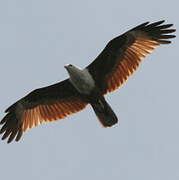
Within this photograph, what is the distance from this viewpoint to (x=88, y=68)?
22.3 metres

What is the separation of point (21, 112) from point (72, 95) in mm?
1693

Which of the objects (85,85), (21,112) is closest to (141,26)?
(85,85)

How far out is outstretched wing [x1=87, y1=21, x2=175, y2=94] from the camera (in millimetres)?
22422

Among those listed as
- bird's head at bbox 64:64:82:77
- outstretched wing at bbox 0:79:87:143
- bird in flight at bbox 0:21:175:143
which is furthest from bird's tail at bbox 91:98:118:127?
bird's head at bbox 64:64:82:77

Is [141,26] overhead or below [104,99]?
overhead

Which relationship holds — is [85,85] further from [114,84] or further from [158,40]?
[158,40]

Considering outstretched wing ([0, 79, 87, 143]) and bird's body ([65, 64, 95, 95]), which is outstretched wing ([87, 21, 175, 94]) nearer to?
bird's body ([65, 64, 95, 95])

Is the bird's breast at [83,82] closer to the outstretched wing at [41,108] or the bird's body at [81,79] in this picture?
the bird's body at [81,79]

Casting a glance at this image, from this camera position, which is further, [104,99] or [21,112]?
[21,112]

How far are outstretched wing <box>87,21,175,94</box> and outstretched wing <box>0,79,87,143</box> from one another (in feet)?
2.95

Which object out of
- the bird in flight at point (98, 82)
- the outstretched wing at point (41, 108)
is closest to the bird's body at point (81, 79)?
the bird in flight at point (98, 82)

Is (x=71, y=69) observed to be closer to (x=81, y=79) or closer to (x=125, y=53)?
(x=81, y=79)

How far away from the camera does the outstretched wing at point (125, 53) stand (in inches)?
883

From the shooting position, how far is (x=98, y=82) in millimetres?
22422
